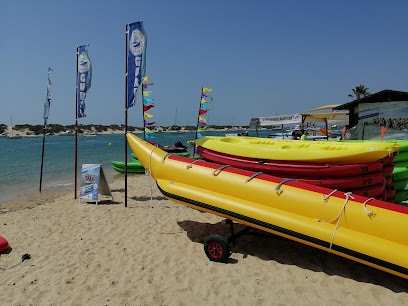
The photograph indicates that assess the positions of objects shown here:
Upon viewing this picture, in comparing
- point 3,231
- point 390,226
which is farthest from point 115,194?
point 390,226

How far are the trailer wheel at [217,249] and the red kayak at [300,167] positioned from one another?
1.47 m

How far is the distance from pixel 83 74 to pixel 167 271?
699 centimetres

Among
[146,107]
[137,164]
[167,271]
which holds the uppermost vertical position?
[146,107]

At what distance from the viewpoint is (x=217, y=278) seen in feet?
14.5

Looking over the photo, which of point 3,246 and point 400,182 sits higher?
point 400,182

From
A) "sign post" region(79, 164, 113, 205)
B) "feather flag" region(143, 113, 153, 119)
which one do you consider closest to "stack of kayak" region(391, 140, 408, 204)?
"sign post" region(79, 164, 113, 205)

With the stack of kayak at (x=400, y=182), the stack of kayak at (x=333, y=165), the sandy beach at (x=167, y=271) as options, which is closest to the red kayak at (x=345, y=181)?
the stack of kayak at (x=333, y=165)

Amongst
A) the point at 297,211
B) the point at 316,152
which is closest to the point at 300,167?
the point at 316,152

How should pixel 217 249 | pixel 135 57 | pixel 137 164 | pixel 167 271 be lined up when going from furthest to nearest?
1. pixel 137 164
2. pixel 135 57
3. pixel 217 249
4. pixel 167 271

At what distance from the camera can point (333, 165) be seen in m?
5.13

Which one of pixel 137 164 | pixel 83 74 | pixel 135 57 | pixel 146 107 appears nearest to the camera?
pixel 135 57

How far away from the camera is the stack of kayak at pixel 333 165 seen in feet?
16.6

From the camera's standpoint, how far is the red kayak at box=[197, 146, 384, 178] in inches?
200

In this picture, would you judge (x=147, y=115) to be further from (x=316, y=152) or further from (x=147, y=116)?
(x=316, y=152)
